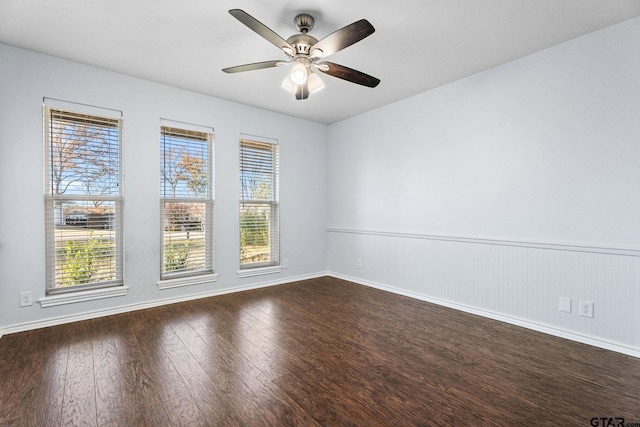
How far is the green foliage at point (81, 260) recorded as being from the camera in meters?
3.12

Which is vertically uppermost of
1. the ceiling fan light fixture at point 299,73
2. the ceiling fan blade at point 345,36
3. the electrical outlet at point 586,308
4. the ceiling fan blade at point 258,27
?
the ceiling fan blade at point 258,27

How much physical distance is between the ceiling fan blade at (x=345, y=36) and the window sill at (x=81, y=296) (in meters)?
3.15

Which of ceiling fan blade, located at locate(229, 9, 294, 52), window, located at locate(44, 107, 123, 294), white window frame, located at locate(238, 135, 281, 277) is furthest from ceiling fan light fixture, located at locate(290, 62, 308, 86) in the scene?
window, located at locate(44, 107, 123, 294)

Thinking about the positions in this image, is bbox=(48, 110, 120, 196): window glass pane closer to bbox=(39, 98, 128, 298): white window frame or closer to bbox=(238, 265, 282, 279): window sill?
bbox=(39, 98, 128, 298): white window frame

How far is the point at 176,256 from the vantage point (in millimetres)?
3805

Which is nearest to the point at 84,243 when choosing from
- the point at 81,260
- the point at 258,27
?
the point at 81,260

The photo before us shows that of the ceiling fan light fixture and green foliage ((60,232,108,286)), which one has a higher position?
the ceiling fan light fixture

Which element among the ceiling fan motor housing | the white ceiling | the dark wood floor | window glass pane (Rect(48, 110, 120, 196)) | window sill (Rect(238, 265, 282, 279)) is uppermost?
the white ceiling

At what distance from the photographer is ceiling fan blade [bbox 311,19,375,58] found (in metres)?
1.91

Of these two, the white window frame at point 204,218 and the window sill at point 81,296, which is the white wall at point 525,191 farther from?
the window sill at point 81,296

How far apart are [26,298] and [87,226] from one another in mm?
805

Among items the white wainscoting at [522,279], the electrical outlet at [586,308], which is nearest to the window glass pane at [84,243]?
the white wainscoting at [522,279]

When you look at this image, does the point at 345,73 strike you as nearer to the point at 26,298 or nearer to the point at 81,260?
the point at 81,260

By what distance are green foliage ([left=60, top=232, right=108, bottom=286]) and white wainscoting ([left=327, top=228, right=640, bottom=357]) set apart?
3418 millimetres
